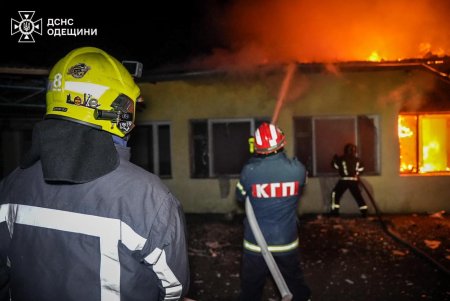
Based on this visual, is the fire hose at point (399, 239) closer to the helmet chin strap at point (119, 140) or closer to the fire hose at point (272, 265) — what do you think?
the fire hose at point (272, 265)

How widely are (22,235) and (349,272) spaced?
496 centimetres

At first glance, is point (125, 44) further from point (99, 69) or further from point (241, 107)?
point (99, 69)

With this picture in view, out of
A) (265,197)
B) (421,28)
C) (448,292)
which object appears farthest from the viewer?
(421,28)

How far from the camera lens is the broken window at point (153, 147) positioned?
9.15 metres

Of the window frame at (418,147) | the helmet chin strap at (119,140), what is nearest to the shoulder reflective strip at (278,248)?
the helmet chin strap at (119,140)

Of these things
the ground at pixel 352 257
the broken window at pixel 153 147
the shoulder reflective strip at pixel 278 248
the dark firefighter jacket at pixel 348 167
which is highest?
the broken window at pixel 153 147

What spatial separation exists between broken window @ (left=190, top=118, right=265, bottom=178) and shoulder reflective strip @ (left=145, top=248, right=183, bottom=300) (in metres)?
7.32

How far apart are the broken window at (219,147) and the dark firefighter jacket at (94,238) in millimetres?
7429

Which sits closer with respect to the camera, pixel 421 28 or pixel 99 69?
pixel 99 69

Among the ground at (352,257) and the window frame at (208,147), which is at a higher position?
the window frame at (208,147)

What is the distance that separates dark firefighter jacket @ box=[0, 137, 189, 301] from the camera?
1372 mm

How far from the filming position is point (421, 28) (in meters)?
9.57

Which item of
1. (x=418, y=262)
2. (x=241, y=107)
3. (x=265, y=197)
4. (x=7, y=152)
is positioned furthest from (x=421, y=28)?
(x=7, y=152)

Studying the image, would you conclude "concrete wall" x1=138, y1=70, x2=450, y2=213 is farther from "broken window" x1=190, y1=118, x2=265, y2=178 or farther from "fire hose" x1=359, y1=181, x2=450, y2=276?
"fire hose" x1=359, y1=181, x2=450, y2=276
